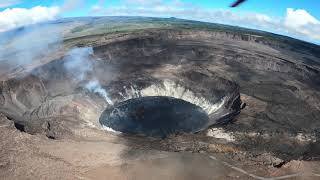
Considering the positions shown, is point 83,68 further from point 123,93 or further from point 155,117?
point 155,117

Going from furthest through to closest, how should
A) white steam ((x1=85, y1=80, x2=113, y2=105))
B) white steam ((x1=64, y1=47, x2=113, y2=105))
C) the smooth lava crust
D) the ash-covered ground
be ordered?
white steam ((x1=64, y1=47, x2=113, y2=105))
white steam ((x1=85, y1=80, x2=113, y2=105))
the smooth lava crust
the ash-covered ground

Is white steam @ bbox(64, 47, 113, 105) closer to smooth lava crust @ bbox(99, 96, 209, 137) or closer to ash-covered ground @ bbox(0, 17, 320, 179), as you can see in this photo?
ash-covered ground @ bbox(0, 17, 320, 179)

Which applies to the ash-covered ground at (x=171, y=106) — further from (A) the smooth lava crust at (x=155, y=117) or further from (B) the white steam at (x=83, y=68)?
(A) the smooth lava crust at (x=155, y=117)

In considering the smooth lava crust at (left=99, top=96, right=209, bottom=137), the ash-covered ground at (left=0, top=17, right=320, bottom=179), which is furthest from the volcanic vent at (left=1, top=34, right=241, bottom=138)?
the ash-covered ground at (left=0, top=17, right=320, bottom=179)

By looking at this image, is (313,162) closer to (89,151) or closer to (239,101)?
(239,101)

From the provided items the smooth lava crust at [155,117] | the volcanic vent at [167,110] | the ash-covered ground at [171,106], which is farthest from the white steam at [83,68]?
the smooth lava crust at [155,117]

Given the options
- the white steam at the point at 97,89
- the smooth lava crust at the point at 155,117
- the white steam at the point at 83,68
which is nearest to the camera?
the smooth lava crust at the point at 155,117
